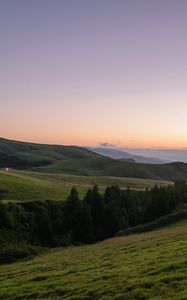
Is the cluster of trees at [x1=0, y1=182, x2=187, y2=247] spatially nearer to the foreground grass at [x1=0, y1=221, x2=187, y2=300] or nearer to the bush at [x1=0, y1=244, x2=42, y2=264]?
the bush at [x1=0, y1=244, x2=42, y2=264]

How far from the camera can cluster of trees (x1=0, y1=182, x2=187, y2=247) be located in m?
65.6

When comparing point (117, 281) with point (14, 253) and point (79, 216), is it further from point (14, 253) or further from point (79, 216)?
point (79, 216)

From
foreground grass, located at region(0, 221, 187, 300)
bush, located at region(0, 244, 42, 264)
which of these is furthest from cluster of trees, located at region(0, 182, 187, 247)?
foreground grass, located at region(0, 221, 187, 300)

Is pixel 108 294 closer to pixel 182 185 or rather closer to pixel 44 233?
pixel 44 233

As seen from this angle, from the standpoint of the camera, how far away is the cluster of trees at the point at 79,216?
6556 cm

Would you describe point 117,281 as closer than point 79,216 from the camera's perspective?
Yes

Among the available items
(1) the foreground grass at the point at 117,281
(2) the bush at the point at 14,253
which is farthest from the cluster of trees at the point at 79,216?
(1) the foreground grass at the point at 117,281

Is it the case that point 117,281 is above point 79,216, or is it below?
above

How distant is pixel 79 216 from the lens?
240 ft

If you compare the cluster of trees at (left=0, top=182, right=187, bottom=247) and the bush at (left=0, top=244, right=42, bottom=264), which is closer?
the bush at (left=0, top=244, right=42, bottom=264)

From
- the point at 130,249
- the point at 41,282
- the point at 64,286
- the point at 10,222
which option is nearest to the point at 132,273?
the point at 64,286

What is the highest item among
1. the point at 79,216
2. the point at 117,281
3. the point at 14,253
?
the point at 117,281

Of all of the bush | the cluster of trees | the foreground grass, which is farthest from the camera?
the cluster of trees

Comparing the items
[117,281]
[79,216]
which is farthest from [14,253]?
[117,281]
